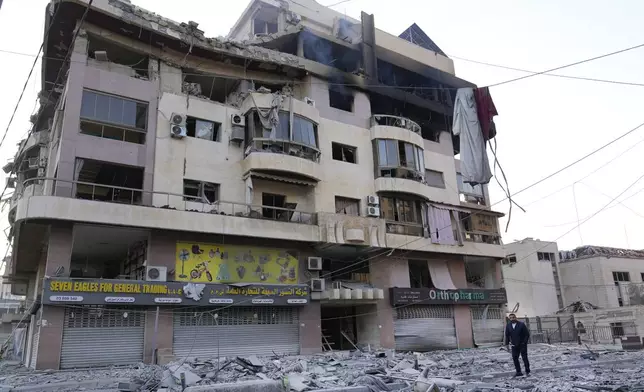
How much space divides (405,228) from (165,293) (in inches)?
525

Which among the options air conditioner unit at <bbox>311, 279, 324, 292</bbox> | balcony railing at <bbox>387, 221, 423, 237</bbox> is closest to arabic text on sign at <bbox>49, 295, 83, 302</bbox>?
air conditioner unit at <bbox>311, 279, 324, 292</bbox>

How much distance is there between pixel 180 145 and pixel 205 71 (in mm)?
4649

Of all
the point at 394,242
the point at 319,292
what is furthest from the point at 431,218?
the point at 319,292

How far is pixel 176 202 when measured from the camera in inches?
779

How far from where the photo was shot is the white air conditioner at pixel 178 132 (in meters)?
20.2

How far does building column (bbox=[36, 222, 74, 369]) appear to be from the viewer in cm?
1566

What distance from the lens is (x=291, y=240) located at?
21625 millimetres

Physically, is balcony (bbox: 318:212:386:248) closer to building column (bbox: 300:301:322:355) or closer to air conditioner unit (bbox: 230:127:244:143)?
building column (bbox: 300:301:322:355)

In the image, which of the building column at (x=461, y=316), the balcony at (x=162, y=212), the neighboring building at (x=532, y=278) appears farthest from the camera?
the neighboring building at (x=532, y=278)

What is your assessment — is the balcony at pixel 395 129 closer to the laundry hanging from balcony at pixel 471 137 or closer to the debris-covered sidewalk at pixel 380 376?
the laundry hanging from balcony at pixel 471 137

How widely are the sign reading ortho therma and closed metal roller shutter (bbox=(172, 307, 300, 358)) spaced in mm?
5767

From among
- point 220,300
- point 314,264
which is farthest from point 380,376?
point 314,264

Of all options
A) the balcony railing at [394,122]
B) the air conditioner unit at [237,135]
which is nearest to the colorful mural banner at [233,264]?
the air conditioner unit at [237,135]

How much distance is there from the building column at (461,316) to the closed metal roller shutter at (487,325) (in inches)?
21.6
